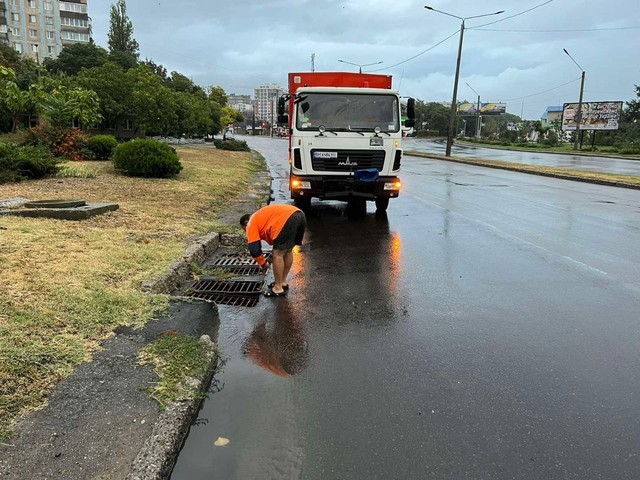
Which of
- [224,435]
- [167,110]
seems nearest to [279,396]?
[224,435]

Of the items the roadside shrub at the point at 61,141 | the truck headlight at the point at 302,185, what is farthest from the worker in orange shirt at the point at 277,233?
the roadside shrub at the point at 61,141

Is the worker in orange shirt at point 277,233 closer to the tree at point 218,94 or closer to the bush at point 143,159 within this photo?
the bush at point 143,159

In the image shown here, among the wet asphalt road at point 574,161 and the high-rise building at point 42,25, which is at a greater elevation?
the high-rise building at point 42,25

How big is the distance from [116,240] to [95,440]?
458cm

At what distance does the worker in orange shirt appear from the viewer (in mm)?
5430

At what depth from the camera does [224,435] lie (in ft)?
9.89

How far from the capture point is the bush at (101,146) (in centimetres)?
1762

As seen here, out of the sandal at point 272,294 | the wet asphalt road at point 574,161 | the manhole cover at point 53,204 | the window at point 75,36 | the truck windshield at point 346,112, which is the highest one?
the window at point 75,36

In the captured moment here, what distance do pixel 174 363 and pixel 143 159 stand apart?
37.6 feet

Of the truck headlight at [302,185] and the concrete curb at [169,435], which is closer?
the concrete curb at [169,435]

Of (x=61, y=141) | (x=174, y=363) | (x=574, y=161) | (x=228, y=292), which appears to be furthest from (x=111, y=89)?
(x=574, y=161)

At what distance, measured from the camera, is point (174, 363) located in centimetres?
363

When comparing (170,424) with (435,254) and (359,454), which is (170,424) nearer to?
(359,454)

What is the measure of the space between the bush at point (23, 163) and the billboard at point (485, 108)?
125001 mm
